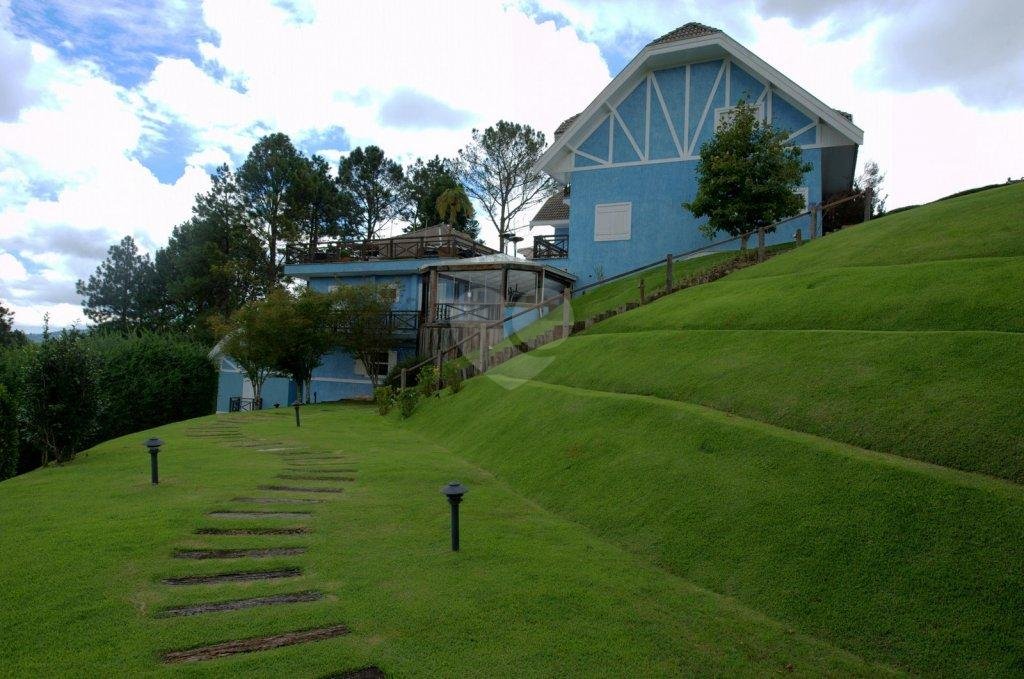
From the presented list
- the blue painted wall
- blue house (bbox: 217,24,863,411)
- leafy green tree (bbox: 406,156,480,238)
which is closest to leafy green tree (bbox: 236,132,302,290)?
leafy green tree (bbox: 406,156,480,238)

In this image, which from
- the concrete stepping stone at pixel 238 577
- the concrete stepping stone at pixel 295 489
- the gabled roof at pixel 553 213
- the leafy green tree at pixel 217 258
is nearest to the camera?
the concrete stepping stone at pixel 238 577

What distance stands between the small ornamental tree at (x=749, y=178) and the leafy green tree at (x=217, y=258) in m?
35.1

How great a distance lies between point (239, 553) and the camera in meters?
6.18

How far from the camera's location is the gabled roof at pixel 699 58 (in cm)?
2262

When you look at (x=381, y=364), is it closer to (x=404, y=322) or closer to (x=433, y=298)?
(x=404, y=322)

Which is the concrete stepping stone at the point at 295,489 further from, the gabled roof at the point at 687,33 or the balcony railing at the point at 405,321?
the gabled roof at the point at 687,33

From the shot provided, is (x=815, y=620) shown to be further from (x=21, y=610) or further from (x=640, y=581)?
(x=21, y=610)

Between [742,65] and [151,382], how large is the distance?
25882mm

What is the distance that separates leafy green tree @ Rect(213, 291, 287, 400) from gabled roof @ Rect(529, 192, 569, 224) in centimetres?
1588

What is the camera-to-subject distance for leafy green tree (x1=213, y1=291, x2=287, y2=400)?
950 inches

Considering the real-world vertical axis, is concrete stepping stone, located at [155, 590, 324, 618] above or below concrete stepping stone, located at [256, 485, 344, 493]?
below

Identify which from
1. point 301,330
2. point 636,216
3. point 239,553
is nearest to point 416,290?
point 301,330

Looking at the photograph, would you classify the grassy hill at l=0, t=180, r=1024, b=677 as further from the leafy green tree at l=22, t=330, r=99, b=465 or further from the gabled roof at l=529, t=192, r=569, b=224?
the gabled roof at l=529, t=192, r=569, b=224

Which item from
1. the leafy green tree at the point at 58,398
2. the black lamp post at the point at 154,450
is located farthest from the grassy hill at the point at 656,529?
the leafy green tree at the point at 58,398
